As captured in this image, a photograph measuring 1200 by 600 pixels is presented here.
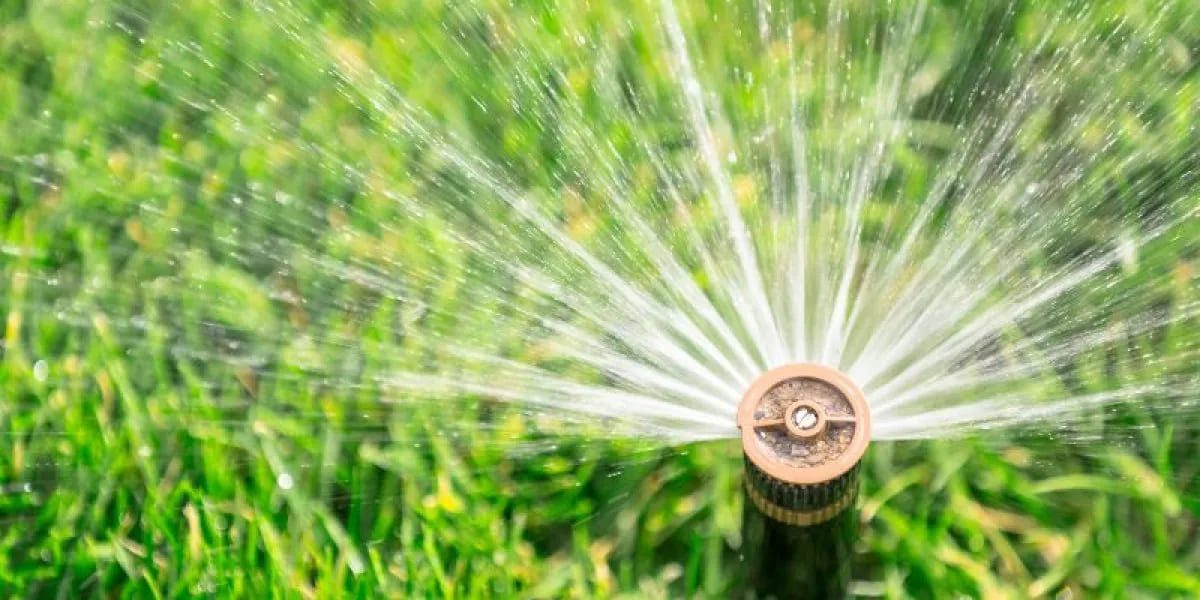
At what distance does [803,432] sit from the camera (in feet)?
4.76

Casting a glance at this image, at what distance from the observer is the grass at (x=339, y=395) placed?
2000 mm

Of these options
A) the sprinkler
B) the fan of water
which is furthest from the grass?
the sprinkler

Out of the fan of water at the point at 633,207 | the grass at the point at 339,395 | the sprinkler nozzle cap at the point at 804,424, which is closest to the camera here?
Result: the sprinkler nozzle cap at the point at 804,424

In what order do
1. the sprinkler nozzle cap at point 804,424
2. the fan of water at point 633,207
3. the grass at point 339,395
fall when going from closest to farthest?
the sprinkler nozzle cap at point 804,424 → the grass at point 339,395 → the fan of water at point 633,207

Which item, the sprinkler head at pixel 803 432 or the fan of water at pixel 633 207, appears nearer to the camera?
the sprinkler head at pixel 803 432

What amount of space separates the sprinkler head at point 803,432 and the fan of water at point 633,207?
0.46 meters

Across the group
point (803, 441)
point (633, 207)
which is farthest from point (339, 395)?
point (803, 441)

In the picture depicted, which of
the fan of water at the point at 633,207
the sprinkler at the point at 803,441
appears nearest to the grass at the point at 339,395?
the fan of water at the point at 633,207

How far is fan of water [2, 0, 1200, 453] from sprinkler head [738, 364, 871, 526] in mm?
458

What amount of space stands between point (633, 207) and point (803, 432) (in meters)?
0.94

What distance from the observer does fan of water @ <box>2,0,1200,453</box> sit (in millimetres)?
2135

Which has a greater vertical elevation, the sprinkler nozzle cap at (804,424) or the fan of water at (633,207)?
the fan of water at (633,207)

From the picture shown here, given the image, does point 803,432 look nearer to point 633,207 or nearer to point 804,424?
point 804,424

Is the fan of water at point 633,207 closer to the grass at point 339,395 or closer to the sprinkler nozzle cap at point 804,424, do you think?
the grass at point 339,395
